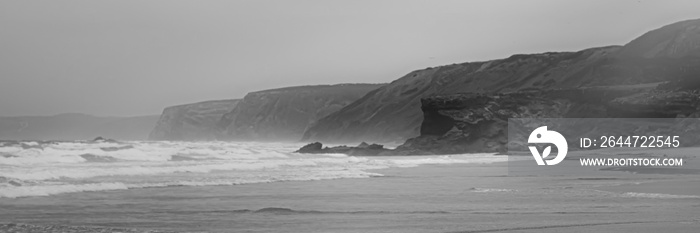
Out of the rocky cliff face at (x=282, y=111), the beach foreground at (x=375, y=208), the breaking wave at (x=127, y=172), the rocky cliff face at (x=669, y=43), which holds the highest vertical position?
the rocky cliff face at (x=669, y=43)

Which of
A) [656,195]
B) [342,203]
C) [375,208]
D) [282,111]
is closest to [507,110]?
[656,195]

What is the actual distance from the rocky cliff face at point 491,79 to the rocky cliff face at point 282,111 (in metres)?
26.3

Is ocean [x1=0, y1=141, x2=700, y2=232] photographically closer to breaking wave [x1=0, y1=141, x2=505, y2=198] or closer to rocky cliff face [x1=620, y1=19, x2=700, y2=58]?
breaking wave [x1=0, y1=141, x2=505, y2=198]

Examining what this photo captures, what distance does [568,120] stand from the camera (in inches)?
2995

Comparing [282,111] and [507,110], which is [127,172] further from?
[282,111]

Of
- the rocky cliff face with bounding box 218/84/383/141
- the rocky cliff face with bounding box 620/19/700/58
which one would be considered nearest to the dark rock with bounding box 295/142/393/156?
the rocky cliff face with bounding box 620/19/700/58

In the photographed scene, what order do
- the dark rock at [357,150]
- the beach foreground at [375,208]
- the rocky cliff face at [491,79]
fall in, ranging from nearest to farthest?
1. the beach foreground at [375,208]
2. the dark rock at [357,150]
3. the rocky cliff face at [491,79]

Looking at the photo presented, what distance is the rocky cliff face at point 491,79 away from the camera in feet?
407

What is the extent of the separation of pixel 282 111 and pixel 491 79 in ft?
190

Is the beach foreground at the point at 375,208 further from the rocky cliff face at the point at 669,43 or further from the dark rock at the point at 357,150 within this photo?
the rocky cliff face at the point at 669,43

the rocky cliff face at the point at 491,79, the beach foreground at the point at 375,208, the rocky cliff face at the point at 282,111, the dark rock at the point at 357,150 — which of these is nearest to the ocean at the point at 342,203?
the beach foreground at the point at 375,208

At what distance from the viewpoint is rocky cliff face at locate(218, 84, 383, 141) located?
182m

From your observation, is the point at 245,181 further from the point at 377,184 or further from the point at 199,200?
the point at 199,200

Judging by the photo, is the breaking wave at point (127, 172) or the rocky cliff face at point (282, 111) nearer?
the breaking wave at point (127, 172)
